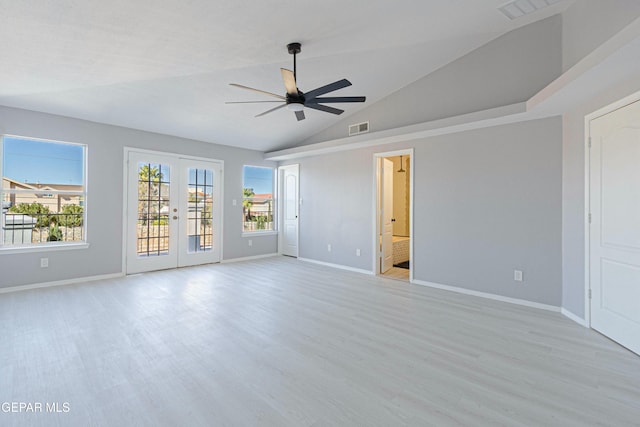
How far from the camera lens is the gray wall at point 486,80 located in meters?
3.65

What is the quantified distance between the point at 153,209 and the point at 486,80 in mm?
5913

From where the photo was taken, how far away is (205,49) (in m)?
3.25

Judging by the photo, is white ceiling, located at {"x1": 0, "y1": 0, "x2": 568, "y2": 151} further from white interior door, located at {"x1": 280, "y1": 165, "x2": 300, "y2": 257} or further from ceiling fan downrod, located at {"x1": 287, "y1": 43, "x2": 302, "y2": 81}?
white interior door, located at {"x1": 280, "y1": 165, "x2": 300, "y2": 257}

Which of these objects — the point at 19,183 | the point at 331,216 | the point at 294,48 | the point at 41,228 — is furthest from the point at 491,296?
the point at 19,183

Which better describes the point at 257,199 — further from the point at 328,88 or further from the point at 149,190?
the point at 328,88

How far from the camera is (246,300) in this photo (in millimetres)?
4000

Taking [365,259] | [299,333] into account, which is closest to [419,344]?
[299,333]

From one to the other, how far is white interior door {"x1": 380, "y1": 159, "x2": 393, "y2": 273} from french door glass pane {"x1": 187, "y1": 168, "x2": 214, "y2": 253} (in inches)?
141

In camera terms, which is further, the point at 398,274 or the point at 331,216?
the point at 331,216

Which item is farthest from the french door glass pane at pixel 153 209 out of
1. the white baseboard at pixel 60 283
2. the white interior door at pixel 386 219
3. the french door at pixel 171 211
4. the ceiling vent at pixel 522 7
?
the ceiling vent at pixel 522 7

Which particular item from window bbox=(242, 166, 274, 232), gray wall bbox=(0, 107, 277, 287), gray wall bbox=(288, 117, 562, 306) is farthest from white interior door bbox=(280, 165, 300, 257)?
gray wall bbox=(0, 107, 277, 287)

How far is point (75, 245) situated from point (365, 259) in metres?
4.86

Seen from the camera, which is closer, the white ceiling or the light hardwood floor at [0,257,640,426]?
the light hardwood floor at [0,257,640,426]

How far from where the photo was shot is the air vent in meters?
5.54
